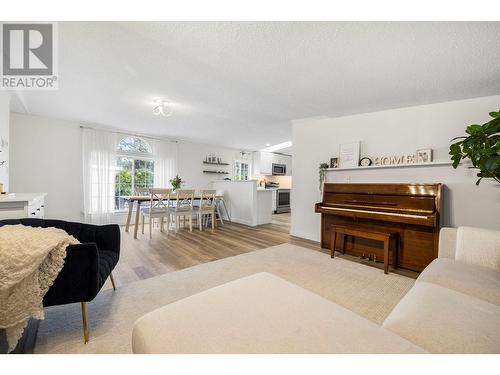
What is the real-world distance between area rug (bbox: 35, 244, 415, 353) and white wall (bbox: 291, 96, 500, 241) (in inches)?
43.2

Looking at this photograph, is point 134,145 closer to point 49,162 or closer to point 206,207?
point 49,162

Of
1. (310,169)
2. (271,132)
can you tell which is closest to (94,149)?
(271,132)

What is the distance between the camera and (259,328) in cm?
72

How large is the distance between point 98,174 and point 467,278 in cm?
584

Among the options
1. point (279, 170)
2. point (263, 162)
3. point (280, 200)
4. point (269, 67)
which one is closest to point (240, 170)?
point (263, 162)

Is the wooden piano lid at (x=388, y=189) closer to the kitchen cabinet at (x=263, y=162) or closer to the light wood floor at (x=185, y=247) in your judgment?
the light wood floor at (x=185, y=247)

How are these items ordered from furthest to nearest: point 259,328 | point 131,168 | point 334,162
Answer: point 131,168 → point 334,162 → point 259,328

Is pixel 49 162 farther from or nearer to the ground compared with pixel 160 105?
nearer to the ground

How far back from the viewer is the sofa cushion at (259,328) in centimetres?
64

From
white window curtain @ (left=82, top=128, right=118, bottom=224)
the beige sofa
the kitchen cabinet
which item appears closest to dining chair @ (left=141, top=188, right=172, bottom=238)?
white window curtain @ (left=82, top=128, right=118, bottom=224)

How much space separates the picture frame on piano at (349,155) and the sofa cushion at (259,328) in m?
2.75

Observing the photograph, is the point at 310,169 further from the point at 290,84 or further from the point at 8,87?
the point at 8,87

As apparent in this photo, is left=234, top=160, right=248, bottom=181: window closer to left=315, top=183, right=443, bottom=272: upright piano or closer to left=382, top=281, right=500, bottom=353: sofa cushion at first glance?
left=315, top=183, right=443, bottom=272: upright piano

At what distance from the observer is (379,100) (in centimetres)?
310
